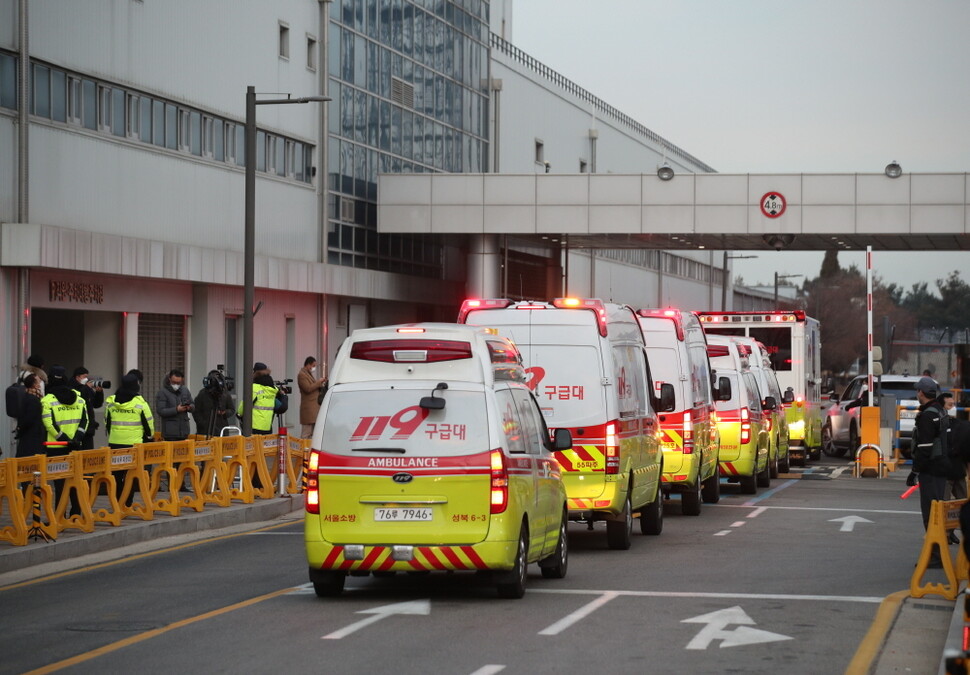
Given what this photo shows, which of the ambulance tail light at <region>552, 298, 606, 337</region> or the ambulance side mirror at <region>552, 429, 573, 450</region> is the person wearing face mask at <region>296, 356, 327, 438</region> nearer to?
the ambulance tail light at <region>552, 298, 606, 337</region>

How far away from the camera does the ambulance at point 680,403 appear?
21188 mm

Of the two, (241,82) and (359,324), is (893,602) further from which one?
(359,324)

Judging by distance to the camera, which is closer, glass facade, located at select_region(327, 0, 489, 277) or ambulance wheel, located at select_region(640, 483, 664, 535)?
ambulance wheel, located at select_region(640, 483, 664, 535)

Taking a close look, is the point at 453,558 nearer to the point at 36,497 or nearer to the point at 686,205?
the point at 36,497

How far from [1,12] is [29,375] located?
1021 cm

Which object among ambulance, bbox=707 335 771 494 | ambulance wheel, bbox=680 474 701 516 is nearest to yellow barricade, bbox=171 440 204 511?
ambulance wheel, bbox=680 474 701 516

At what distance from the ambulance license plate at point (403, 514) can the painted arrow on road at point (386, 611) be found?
67 centimetres

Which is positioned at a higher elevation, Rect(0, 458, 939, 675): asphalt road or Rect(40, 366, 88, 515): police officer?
Rect(40, 366, 88, 515): police officer

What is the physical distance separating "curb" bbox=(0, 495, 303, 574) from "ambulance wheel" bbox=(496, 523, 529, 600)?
535 centimetres

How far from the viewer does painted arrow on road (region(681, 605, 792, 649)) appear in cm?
1098

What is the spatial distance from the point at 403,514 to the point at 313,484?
2.56 ft

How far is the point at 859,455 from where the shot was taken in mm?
32750

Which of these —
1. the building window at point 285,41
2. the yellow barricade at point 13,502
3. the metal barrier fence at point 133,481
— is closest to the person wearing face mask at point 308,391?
the metal barrier fence at point 133,481

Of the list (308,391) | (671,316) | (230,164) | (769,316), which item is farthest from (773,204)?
(671,316)
